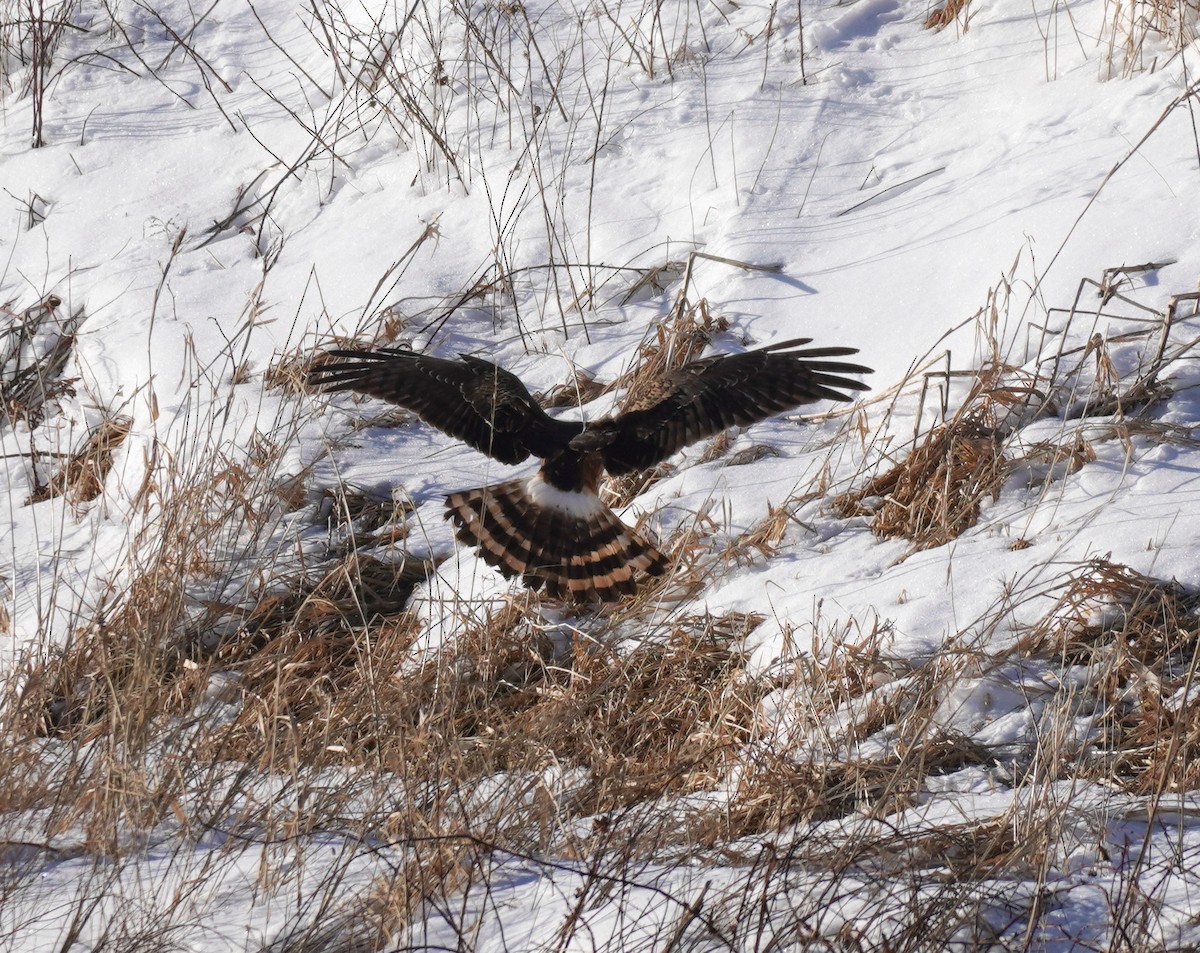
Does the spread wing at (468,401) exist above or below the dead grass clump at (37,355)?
below

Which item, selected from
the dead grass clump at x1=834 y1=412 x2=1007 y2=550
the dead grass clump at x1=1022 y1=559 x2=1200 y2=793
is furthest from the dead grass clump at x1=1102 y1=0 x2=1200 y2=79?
the dead grass clump at x1=1022 y1=559 x2=1200 y2=793

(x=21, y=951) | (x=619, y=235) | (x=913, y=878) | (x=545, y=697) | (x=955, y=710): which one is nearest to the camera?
(x=913, y=878)

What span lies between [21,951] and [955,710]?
2225 mm

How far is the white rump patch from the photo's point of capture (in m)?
4.42

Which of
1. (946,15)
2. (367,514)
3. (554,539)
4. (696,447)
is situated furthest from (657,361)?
(946,15)

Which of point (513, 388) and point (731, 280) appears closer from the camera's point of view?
point (513, 388)

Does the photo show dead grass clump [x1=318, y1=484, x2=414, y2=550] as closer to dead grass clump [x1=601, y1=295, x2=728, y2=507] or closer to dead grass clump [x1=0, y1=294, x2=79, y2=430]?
dead grass clump [x1=601, y1=295, x2=728, y2=507]

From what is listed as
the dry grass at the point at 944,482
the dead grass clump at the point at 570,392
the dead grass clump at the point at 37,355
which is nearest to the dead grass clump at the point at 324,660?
the dead grass clump at the point at 570,392

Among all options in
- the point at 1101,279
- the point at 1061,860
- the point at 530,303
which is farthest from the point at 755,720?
the point at 530,303

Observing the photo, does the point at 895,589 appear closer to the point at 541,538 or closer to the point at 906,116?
the point at 541,538

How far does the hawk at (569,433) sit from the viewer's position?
13.5ft

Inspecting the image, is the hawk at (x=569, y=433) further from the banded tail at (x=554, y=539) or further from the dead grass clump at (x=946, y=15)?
the dead grass clump at (x=946, y=15)

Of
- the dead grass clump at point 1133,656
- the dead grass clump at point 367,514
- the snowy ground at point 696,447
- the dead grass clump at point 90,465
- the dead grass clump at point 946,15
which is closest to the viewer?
the snowy ground at point 696,447

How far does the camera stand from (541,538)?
14.2ft
